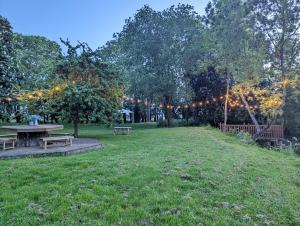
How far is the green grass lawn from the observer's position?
3.76 m

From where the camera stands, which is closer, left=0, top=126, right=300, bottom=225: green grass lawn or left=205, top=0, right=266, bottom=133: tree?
left=0, top=126, right=300, bottom=225: green grass lawn

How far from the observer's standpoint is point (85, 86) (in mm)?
12078

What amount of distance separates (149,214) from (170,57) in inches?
780

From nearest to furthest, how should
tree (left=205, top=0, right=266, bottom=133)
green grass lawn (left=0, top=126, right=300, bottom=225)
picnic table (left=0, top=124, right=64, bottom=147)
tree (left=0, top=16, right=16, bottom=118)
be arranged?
green grass lawn (left=0, top=126, right=300, bottom=225) < picnic table (left=0, top=124, right=64, bottom=147) < tree (left=0, top=16, right=16, bottom=118) < tree (left=205, top=0, right=266, bottom=133)

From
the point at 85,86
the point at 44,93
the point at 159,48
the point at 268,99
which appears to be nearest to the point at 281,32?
the point at 268,99

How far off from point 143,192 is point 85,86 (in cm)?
827

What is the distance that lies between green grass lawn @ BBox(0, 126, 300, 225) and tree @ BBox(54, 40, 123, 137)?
5523mm

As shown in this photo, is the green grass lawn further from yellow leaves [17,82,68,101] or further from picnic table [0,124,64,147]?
yellow leaves [17,82,68,101]

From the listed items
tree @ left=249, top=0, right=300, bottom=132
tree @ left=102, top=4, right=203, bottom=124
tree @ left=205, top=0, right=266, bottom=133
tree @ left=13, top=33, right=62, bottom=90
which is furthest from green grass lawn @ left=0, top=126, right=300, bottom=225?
tree @ left=13, top=33, right=62, bottom=90

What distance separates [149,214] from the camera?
3.85 meters

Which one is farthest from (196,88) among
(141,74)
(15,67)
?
(15,67)

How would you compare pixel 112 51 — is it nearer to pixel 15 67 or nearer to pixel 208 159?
pixel 15 67

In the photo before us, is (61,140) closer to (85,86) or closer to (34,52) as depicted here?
(85,86)

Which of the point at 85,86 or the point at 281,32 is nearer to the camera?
the point at 85,86
